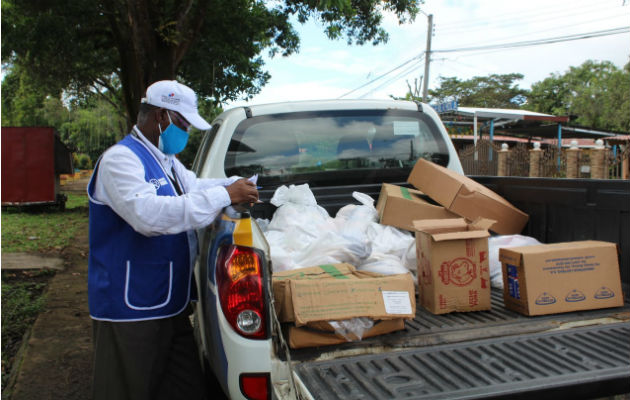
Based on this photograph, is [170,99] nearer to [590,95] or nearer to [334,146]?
[334,146]

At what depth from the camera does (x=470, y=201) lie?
3.30 m

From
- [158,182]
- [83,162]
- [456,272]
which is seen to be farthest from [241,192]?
[83,162]

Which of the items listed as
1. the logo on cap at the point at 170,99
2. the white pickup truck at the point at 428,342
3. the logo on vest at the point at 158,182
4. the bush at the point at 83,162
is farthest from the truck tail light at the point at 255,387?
the bush at the point at 83,162

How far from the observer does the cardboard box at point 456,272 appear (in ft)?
8.16

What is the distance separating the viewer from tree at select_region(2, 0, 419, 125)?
336 inches

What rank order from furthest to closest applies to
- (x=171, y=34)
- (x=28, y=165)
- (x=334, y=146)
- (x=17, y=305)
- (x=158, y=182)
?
(x=28, y=165), (x=171, y=34), (x=17, y=305), (x=334, y=146), (x=158, y=182)

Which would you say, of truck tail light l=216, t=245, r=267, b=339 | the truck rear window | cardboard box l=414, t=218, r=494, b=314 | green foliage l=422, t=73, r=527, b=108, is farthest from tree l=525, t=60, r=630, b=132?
truck tail light l=216, t=245, r=267, b=339

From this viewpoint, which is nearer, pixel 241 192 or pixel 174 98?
pixel 241 192

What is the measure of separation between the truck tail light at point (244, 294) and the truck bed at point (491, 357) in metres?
0.24

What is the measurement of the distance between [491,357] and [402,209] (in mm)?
1405

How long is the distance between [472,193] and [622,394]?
5.34 ft

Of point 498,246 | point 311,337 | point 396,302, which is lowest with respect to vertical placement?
point 311,337

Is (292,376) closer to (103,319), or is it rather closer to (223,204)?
(223,204)

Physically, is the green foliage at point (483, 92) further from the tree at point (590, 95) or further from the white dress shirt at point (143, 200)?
the white dress shirt at point (143, 200)
